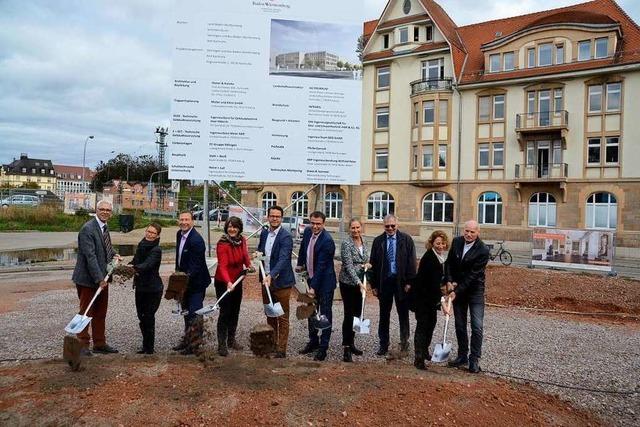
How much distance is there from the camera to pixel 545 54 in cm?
3097

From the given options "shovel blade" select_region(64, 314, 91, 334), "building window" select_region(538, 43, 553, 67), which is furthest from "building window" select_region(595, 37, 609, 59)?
"shovel blade" select_region(64, 314, 91, 334)

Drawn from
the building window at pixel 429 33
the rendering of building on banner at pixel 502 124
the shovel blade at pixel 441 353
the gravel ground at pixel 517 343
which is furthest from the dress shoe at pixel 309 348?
the building window at pixel 429 33

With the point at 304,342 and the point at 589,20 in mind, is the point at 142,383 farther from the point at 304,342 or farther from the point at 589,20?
the point at 589,20

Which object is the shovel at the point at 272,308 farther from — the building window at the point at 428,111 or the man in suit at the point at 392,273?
the building window at the point at 428,111

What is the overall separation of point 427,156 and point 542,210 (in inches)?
323

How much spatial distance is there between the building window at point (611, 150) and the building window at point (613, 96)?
172 centimetres

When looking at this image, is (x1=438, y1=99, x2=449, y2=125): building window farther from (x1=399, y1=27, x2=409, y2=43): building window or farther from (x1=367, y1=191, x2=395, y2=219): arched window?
(x1=367, y1=191, x2=395, y2=219): arched window

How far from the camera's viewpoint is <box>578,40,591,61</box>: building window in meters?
29.5

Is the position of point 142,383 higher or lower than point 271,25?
lower

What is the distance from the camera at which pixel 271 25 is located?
9344 millimetres

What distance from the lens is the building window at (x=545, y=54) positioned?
30.8 metres

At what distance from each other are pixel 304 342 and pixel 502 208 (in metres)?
27.9

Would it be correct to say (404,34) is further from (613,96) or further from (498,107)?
(613,96)

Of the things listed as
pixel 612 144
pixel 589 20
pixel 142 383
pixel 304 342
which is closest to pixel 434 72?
pixel 589 20
